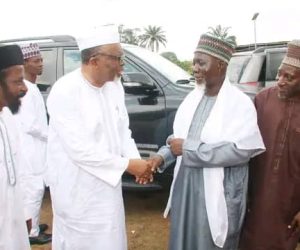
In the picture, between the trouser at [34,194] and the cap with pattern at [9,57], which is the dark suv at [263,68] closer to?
the trouser at [34,194]

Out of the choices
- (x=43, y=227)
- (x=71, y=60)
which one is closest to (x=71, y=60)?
(x=71, y=60)

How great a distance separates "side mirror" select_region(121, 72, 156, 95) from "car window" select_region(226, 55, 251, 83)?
229 centimetres

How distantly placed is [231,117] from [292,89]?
439mm

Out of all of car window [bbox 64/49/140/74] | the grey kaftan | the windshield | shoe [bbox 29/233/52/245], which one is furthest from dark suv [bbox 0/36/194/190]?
the grey kaftan

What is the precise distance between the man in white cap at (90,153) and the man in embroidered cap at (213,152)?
14.3 inches

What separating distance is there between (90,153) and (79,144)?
9cm

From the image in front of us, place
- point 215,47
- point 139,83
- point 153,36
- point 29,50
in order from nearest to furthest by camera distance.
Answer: point 215,47
point 29,50
point 139,83
point 153,36

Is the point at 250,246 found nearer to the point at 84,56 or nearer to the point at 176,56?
the point at 84,56

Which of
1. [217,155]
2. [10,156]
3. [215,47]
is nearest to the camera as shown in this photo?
[10,156]

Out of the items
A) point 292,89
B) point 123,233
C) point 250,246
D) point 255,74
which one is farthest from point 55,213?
point 255,74

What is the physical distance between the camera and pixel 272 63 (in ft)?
23.6

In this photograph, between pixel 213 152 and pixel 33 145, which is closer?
pixel 213 152

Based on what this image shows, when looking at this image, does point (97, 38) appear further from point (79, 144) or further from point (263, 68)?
point (263, 68)

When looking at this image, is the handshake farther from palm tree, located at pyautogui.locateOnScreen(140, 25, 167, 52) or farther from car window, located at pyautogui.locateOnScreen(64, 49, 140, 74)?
palm tree, located at pyautogui.locateOnScreen(140, 25, 167, 52)
